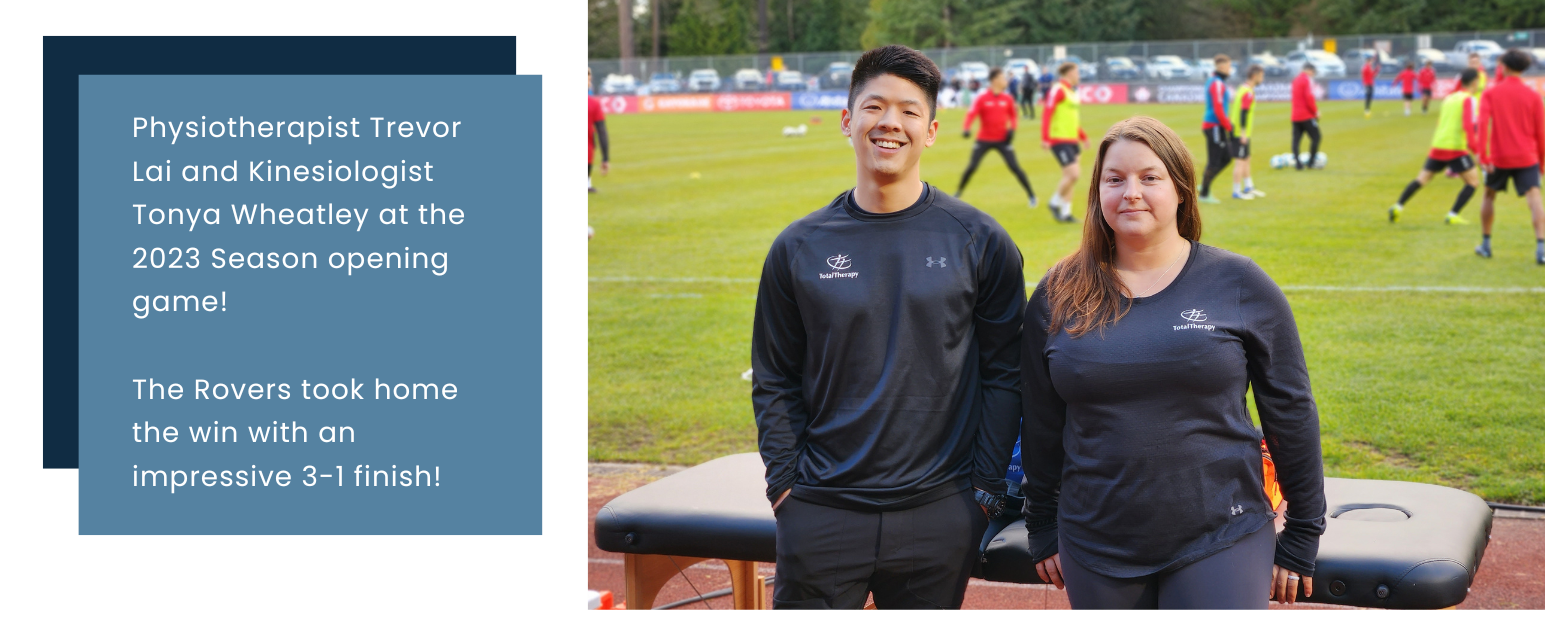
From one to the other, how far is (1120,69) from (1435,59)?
10.7 meters

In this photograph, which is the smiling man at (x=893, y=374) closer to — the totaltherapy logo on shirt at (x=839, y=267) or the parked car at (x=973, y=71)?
the totaltherapy logo on shirt at (x=839, y=267)

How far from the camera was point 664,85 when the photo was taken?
52250 mm

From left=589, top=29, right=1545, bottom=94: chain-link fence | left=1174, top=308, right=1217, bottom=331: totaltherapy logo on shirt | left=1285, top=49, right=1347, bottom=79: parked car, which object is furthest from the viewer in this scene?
left=589, top=29, right=1545, bottom=94: chain-link fence

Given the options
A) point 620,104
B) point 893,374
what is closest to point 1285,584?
point 893,374

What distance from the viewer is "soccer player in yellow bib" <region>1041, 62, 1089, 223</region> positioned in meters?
14.9

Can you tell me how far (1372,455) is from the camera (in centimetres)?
631

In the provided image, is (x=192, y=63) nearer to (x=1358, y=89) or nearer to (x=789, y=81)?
(x=1358, y=89)

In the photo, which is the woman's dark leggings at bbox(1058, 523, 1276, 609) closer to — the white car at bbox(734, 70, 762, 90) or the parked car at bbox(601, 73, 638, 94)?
the white car at bbox(734, 70, 762, 90)

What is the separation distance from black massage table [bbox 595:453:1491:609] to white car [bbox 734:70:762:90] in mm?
47234

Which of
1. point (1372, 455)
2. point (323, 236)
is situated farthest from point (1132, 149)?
point (1372, 455)

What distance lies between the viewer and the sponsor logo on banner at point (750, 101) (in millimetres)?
47781

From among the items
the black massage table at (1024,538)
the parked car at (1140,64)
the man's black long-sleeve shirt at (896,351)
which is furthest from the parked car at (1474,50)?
the man's black long-sleeve shirt at (896,351)

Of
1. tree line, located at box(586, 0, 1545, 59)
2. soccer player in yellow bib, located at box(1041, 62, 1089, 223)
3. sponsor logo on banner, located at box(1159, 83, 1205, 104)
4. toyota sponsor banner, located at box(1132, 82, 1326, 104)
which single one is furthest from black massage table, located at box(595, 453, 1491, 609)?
tree line, located at box(586, 0, 1545, 59)

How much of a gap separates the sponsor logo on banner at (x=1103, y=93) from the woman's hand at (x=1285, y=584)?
42556mm
